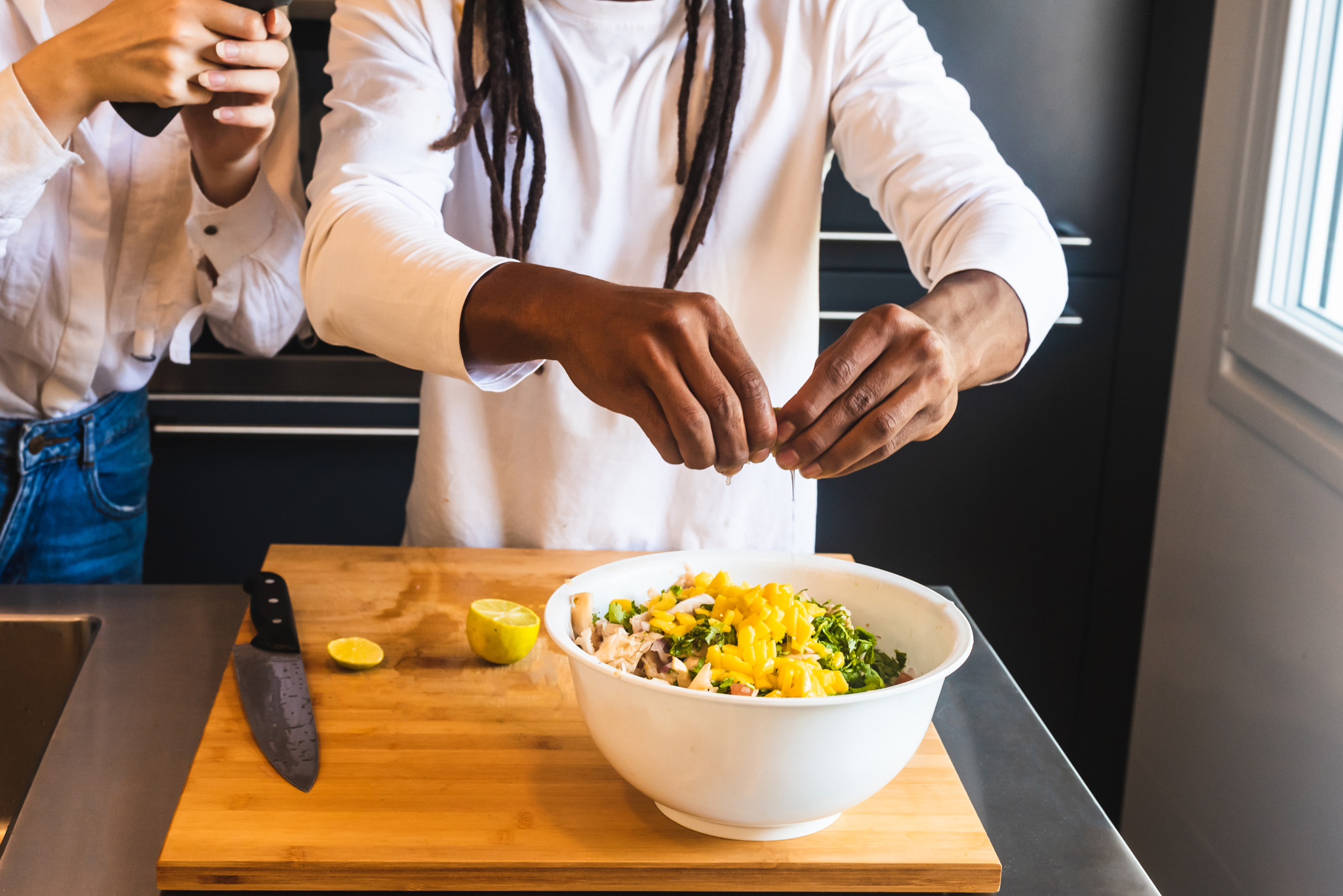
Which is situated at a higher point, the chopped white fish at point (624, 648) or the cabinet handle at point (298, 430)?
the chopped white fish at point (624, 648)

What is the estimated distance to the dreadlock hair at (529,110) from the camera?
1088 millimetres

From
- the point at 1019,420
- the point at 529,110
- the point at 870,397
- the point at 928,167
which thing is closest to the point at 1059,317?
the point at 1019,420

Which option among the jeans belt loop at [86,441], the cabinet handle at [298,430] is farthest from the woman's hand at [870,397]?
the cabinet handle at [298,430]

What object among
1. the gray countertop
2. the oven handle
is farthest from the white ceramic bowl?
the oven handle

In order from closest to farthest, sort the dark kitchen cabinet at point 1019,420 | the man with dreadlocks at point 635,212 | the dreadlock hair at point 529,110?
the man with dreadlocks at point 635,212 → the dreadlock hair at point 529,110 → the dark kitchen cabinet at point 1019,420

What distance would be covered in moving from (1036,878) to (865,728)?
0.18 m

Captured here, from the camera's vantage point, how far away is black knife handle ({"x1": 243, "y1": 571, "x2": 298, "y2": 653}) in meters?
0.93

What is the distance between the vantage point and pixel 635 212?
3.77 ft

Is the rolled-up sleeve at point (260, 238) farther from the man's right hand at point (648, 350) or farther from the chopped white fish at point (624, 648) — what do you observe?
the chopped white fish at point (624, 648)

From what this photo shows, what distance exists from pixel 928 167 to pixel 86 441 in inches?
36.8

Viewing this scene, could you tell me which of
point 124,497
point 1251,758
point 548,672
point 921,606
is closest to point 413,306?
point 548,672

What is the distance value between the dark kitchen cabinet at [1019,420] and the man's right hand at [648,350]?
111 centimetres

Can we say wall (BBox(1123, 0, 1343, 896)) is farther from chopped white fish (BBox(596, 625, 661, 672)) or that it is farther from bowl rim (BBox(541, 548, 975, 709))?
chopped white fish (BBox(596, 625, 661, 672))

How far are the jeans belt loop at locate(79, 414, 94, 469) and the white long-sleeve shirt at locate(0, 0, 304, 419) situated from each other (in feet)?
0.06
